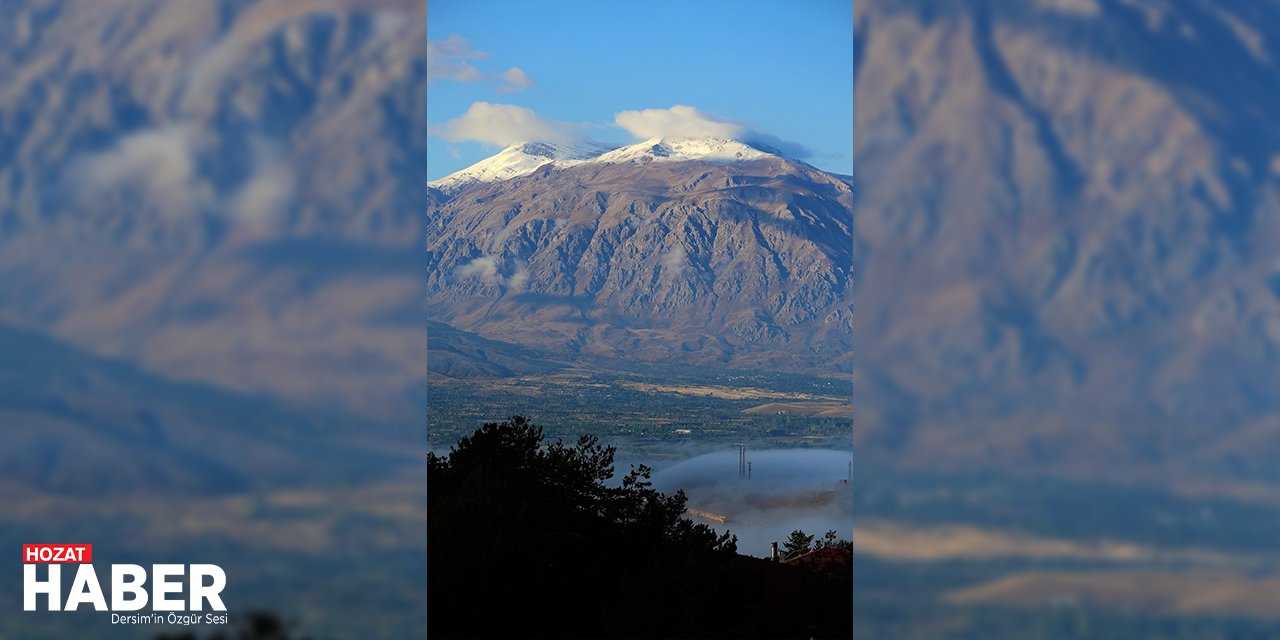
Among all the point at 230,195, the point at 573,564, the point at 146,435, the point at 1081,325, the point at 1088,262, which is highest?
the point at 230,195

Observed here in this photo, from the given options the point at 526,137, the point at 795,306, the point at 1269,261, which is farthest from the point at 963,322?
the point at 526,137

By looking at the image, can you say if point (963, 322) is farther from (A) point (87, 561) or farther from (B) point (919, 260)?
(A) point (87, 561)

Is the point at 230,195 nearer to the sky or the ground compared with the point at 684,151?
nearer to the ground

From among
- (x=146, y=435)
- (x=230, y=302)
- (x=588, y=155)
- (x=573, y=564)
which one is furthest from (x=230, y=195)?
(x=588, y=155)

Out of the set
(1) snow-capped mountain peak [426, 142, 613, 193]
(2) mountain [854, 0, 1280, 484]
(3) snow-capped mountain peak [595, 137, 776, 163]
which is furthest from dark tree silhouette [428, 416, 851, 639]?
(1) snow-capped mountain peak [426, 142, 613, 193]

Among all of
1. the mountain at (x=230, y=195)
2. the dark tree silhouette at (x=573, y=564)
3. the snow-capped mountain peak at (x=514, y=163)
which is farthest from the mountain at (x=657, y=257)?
the mountain at (x=230, y=195)

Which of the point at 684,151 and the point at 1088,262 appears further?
the point at 684,151
